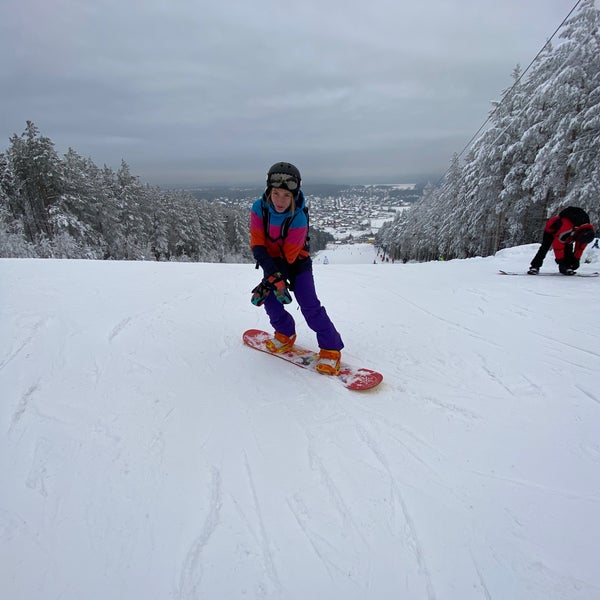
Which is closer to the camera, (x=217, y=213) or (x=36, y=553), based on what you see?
(x=36, y=553)

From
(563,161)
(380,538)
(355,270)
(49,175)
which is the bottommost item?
(380,538)

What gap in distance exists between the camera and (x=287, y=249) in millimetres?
3381

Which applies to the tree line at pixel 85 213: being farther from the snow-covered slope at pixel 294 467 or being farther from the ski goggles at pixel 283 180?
the ski goggles at pixel 283 180

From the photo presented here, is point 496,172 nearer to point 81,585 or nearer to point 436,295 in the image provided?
point 436,295

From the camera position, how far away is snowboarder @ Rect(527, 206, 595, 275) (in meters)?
7.05

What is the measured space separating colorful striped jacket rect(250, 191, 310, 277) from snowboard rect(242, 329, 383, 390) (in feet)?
3.25

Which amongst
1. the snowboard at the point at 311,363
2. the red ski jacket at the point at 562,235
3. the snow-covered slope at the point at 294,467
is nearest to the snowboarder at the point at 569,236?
the red ski jacket at the point at 562,235

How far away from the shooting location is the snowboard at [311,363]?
3.22m

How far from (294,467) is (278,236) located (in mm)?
2138

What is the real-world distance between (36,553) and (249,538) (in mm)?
1112

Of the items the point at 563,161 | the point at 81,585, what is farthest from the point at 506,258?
the point at 81,585

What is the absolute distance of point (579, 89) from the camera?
47.3 ft

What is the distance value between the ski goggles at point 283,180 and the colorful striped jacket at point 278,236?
0.22 metres

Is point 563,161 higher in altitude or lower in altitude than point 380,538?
higher
